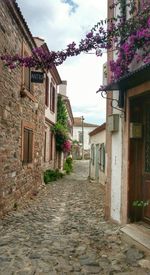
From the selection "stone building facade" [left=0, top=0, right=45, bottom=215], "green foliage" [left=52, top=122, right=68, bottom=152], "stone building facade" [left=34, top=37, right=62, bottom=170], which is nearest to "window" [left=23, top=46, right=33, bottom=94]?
"stone building facade" [left=0, top=0, right=45, bottom=215]

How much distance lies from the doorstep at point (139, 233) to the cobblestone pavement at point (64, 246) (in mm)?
137

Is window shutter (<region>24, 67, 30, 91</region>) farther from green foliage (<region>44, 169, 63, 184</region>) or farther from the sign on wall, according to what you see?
green foliage (<region>44, 169, 63, 184</region>)

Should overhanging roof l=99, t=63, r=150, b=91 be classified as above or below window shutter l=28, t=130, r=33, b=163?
above

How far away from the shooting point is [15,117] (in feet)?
30.2

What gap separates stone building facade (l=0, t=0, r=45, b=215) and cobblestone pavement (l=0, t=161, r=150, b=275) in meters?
0.85

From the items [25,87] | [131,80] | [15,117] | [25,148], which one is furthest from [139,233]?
[25,87]

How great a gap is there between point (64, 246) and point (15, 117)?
4285 millimetres

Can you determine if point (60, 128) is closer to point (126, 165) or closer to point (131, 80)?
point (126, 165)

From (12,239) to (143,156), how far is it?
112 inches

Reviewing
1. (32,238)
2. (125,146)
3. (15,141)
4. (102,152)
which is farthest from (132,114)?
(102,152)

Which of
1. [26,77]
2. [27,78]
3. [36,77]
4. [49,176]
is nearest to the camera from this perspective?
[36,77]

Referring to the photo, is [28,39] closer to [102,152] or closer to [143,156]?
[143,156]

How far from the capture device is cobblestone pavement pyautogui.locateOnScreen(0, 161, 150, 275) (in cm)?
475

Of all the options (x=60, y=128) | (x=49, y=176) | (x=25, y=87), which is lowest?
(x=49, y=176)
